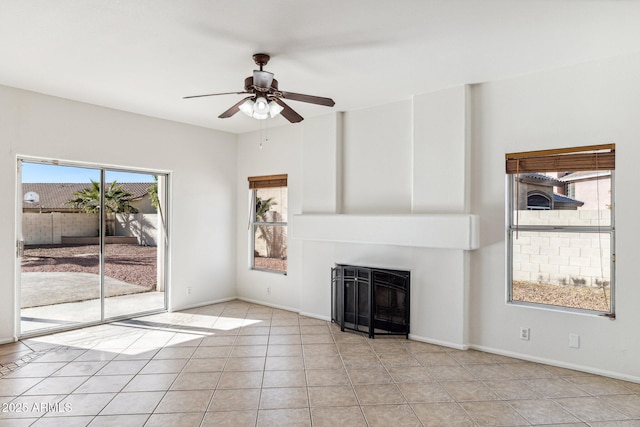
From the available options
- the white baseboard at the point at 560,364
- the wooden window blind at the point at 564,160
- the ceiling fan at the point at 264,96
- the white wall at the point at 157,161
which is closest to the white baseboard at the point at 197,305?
the white wall at the point at 157,161

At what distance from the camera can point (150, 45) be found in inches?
123

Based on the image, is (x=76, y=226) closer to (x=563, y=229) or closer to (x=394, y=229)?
(x=394, y=229)

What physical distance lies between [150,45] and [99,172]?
97.1 inches

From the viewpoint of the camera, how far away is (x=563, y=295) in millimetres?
3670

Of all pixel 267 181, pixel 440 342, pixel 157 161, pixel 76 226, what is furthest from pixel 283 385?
pixel 157 161

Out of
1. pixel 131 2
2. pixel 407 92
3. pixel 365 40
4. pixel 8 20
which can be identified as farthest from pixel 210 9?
pixel 407 92

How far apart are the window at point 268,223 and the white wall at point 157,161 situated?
1.31 feet

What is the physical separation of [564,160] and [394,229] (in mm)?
1723

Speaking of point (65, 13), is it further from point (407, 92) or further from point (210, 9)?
point (407, 92)

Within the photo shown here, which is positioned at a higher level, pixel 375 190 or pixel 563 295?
pixel 375 190

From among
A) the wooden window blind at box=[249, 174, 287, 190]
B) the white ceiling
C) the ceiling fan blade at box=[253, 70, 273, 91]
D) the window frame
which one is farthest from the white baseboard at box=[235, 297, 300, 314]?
the ceiling fan blade at box=[253, 70, 273, 91]

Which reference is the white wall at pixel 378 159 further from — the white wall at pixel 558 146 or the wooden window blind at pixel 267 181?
the wooden window blind at pixel 267 181

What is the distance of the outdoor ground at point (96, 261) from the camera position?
177 inches

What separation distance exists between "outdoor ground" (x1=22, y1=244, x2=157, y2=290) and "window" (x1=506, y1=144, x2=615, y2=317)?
180 inches
